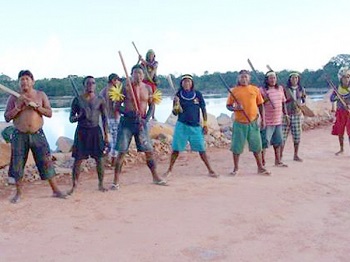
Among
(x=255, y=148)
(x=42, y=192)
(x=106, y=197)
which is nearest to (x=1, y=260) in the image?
(x=106, y=197)

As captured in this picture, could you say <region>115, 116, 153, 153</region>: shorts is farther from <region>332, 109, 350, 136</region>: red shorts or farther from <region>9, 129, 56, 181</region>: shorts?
<region>332, 109, 350, 136</region>: red shorts

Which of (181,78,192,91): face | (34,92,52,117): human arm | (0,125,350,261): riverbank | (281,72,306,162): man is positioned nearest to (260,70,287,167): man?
(281,72,306,162): man

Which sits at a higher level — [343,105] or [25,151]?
[343,105]

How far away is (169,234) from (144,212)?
0.81m

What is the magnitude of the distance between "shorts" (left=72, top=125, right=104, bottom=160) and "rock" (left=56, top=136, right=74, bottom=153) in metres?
3.92

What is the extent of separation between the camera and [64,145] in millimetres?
10742

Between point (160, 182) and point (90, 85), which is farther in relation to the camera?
point (160, 182)

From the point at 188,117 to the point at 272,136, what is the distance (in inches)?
66.6

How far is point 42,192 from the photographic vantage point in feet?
22.5

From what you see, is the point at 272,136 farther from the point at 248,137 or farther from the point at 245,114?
the point at 245,114

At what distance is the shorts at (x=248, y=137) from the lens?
7.70 metres

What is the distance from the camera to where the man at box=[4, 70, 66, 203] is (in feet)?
20.2

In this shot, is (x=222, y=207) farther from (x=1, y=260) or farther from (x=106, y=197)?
(x=1, y=260)

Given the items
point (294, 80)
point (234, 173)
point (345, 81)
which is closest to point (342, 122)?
point (345, 81)
